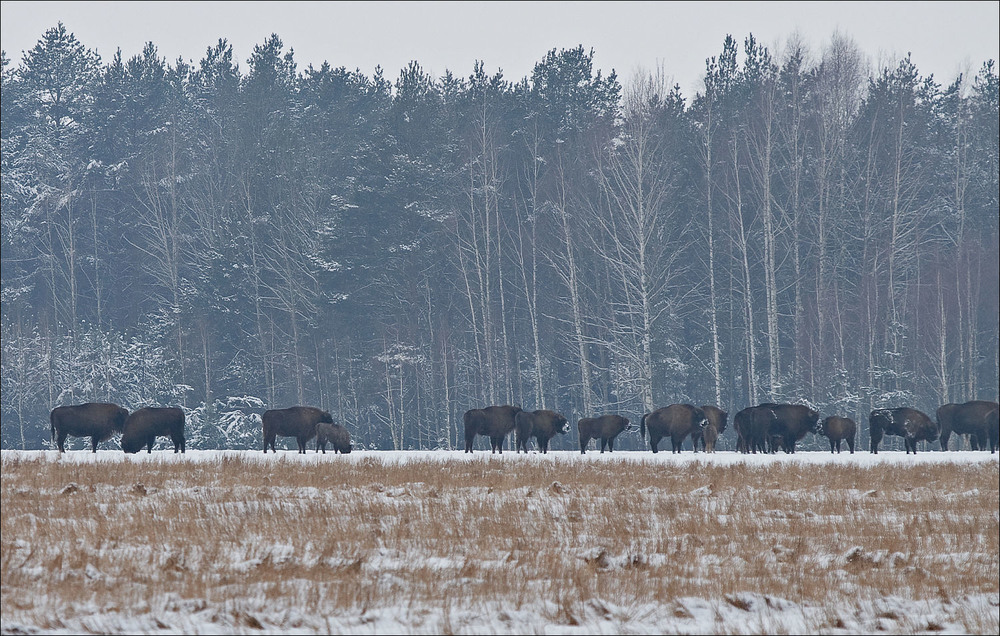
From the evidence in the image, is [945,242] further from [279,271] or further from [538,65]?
[279,271]

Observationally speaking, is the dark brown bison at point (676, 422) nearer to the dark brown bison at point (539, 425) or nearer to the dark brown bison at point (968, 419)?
the dark brown bison at point (539, 425)

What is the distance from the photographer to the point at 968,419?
31516mm

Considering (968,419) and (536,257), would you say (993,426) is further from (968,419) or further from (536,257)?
(536,257)

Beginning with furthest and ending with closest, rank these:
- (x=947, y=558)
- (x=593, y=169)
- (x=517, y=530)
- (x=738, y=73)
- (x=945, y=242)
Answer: (x=738, y=73) < (x=593, y=169) < (x=945, y=242) < (x=517, y=530) < (x=947, y=558)

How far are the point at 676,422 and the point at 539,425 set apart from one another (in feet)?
12.8

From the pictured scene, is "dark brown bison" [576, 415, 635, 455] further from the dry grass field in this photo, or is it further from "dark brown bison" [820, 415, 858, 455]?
the dry grass field

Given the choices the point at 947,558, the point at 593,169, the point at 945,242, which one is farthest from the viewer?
the point at 593,169

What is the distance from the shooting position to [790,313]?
5125 centimetres

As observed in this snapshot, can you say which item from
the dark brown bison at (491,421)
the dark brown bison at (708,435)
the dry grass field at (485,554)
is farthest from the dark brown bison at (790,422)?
the dry grass field at (485,554)

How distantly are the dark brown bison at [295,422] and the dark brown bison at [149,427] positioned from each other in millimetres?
2641

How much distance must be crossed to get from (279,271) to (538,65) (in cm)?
1668

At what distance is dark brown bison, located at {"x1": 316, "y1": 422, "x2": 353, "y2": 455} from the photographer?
30.6 m

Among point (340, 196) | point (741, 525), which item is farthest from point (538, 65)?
point (741, 525)

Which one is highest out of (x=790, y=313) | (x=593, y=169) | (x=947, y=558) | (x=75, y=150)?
(x=75, y=150)
